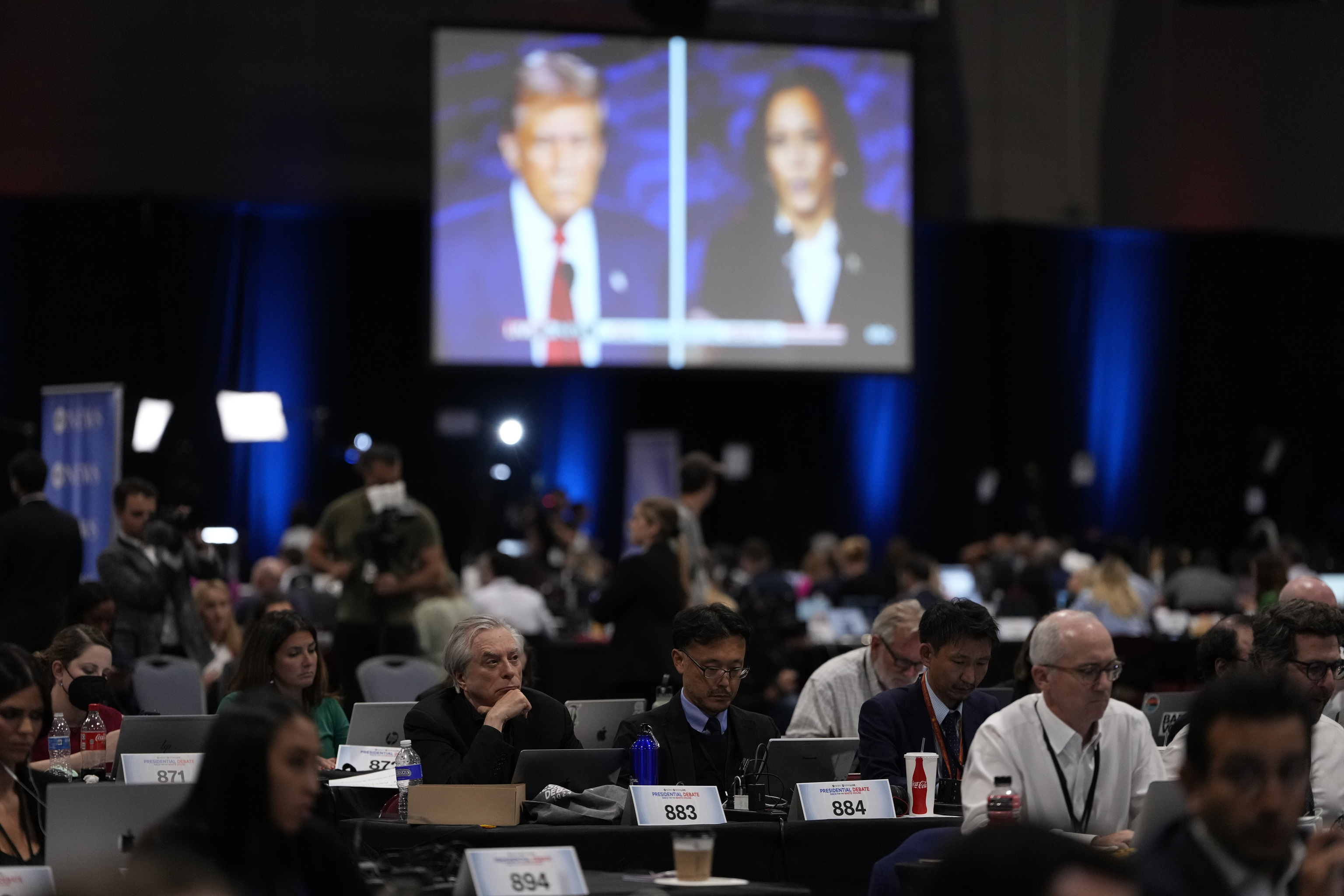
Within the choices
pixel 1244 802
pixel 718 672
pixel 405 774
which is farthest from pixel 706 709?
pixel 1244 802

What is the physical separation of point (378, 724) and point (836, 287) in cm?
828

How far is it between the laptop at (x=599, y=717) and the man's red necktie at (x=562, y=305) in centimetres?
732

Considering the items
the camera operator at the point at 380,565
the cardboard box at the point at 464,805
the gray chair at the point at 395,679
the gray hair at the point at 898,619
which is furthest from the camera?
the camera operator at the point at 380,565

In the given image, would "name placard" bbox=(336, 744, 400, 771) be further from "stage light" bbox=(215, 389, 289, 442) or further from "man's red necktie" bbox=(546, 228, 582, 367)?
"man's red necktie" bbox=(546, 228, 582, 367)

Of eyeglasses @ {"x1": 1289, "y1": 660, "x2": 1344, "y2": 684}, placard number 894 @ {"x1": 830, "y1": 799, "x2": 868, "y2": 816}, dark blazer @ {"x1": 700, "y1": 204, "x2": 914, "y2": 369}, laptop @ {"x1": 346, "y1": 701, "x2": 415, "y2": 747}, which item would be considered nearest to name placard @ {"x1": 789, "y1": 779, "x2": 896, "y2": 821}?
placard number 894 @ {"x1": 830, "y1": 799, "x2": 868, "y2": 816}

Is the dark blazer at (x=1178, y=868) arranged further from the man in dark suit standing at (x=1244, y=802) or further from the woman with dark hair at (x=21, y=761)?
the woman with dark hair at (x=21, y=761)

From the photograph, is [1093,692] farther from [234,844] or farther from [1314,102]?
[1314,102]

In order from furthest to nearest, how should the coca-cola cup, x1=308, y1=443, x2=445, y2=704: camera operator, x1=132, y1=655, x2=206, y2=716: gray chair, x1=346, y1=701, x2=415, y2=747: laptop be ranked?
x1=308, y1=443, x2=445, y2=704: camera operator → x1=132, y1=655, x2=206, y2=716: gray chair → x1=346, y1=701, x2=415, y2=747: laptop → the coca-cola cup

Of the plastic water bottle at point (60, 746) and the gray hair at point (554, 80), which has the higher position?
the gray hair at point (554, 80)

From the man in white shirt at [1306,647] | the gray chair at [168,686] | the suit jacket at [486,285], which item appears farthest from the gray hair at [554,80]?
the man in white shirt at [1306,647]

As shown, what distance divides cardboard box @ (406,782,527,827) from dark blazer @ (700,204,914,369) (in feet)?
28.9

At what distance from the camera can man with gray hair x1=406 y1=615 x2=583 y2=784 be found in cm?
445

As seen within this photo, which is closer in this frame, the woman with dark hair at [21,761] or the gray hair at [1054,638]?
the woman with dark hair at [21,761]

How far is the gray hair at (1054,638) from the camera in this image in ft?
12.2
